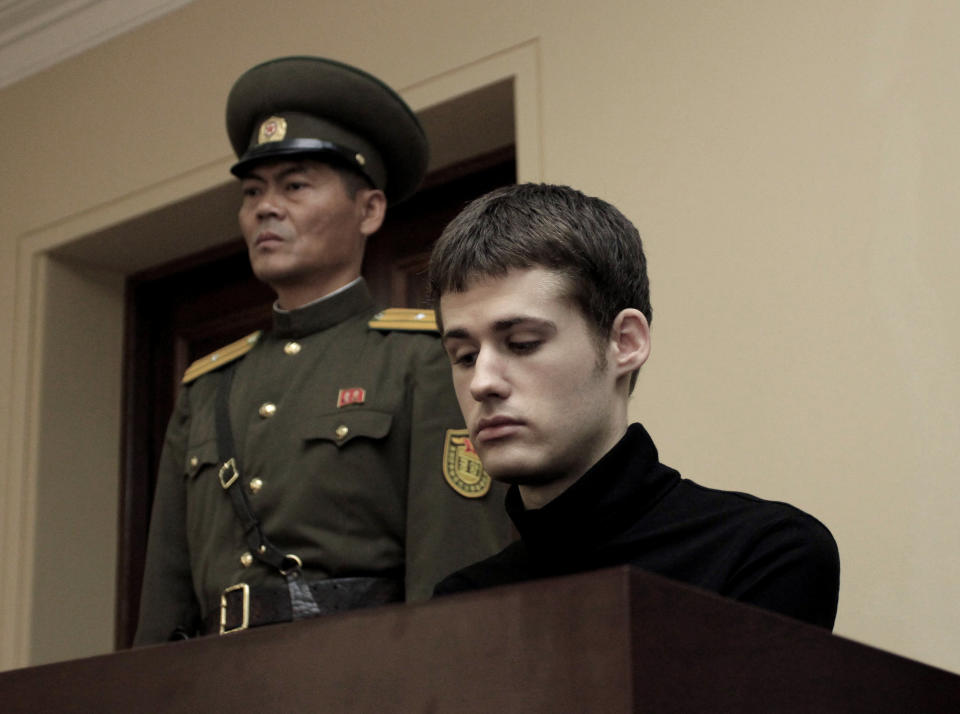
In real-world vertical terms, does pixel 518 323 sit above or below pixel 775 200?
below

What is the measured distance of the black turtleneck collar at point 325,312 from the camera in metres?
2.20

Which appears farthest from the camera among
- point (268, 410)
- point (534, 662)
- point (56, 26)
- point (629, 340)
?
point (56, 26)

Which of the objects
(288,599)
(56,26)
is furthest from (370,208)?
(56,26)

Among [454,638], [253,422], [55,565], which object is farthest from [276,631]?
[55,565]

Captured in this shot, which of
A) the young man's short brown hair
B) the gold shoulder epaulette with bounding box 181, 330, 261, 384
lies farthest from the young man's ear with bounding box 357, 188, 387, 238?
the young man's short brown hair

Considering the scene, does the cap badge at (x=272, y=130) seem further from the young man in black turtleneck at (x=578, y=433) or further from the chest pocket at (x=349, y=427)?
the young man in black turtleneck at (x=578, y=433)

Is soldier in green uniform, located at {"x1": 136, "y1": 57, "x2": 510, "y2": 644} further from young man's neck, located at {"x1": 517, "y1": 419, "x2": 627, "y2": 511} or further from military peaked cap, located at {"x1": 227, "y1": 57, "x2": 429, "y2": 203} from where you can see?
young man's neck, located at {"x1": 517, "y1": 419, "x2": 627, "y2": 511}

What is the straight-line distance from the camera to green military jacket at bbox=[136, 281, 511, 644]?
1973 mm

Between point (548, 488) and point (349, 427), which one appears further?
point (349, 427)

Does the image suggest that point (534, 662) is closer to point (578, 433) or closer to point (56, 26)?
point (578, 433)

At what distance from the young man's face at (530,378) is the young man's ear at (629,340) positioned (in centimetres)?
2

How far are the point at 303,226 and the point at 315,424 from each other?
0.31 meters

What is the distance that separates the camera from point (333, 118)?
7.68ft

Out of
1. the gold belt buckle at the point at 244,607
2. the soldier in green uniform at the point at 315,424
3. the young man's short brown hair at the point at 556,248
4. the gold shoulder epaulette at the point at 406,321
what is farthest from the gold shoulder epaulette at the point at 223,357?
the young man's short brown hair at the point at 556,248
